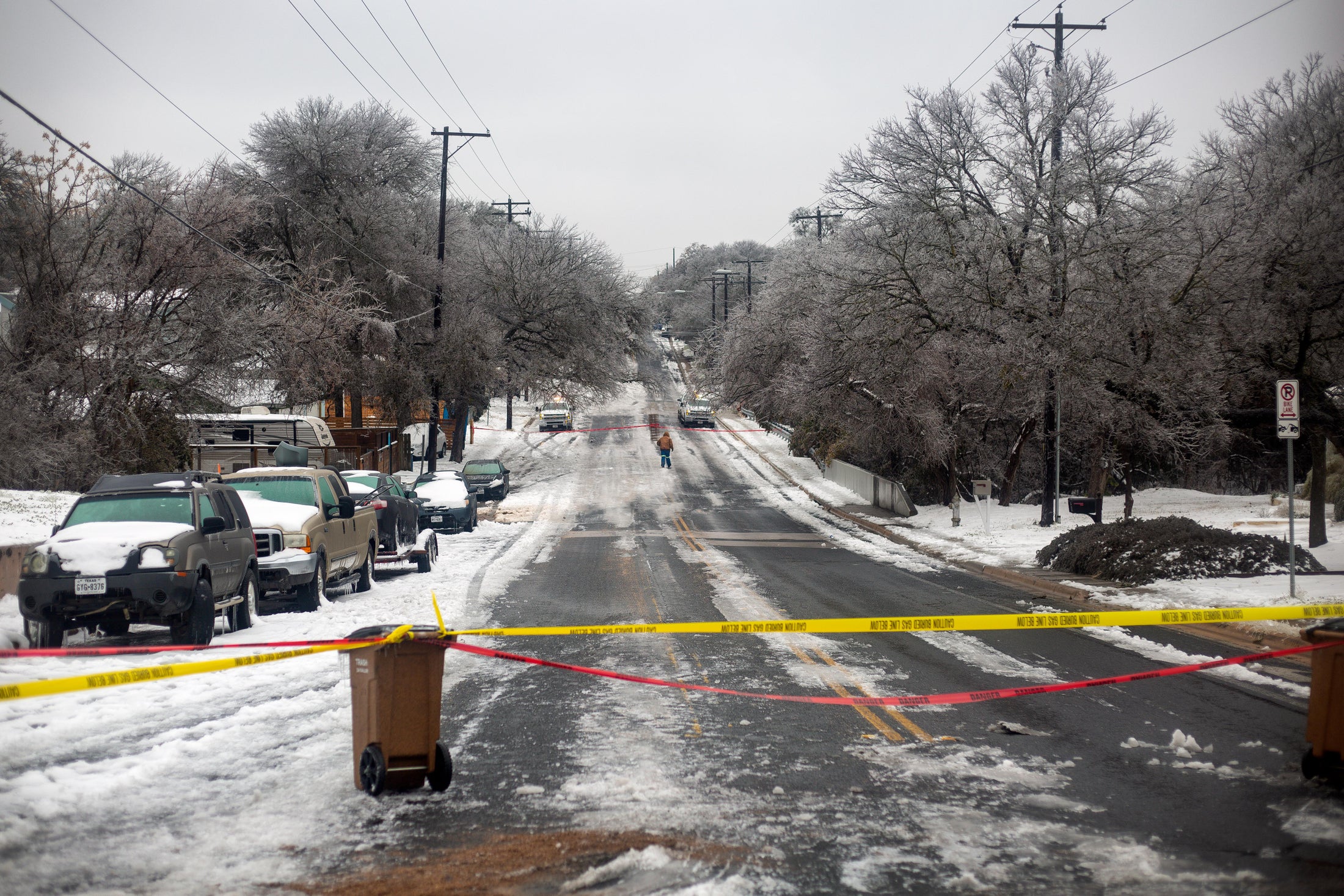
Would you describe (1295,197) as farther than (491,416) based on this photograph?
No

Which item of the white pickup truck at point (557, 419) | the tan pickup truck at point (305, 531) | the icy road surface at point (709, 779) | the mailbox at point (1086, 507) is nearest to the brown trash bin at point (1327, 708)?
the icy road surface at point (709, 779)

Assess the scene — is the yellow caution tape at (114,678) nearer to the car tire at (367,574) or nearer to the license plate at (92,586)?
the license plate at (92,586)

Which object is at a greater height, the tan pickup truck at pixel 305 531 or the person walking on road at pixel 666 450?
the person walking on road at pixel 666 450

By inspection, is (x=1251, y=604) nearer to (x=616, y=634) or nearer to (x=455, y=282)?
(x=616, y=634)

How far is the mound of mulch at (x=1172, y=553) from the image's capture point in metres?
15.0

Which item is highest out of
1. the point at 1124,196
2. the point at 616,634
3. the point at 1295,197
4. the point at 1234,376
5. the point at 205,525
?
the point at 1124,196

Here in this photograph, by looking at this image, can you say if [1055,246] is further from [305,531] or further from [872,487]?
[305,531]

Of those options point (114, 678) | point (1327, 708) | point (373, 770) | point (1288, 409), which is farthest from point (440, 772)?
point (1288, 409)

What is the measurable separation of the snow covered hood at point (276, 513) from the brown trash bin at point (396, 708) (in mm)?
7796

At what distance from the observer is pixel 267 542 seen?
13.3 meters

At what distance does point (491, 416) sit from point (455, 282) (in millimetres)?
28114

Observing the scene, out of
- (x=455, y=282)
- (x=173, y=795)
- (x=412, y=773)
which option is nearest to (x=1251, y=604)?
(x=412, y=773)

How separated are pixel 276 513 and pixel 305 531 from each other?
710mm

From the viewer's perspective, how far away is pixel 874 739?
283 inches
